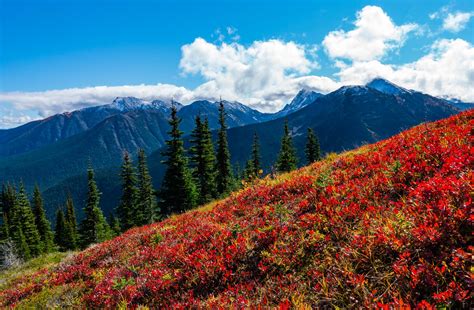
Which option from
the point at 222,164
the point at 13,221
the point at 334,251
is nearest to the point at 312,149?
the point at 222,164

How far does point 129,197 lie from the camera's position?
2030 inches

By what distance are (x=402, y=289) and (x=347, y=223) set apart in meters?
1.99

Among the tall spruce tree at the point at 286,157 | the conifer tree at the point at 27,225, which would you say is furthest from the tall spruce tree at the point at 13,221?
the tall spruce tree at the point at 286,157

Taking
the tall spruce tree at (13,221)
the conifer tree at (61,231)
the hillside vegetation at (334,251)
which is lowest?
the conifer tree at (61,231)

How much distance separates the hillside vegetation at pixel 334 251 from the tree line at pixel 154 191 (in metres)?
31.6

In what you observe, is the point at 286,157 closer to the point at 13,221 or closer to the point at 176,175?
the point at 176,175

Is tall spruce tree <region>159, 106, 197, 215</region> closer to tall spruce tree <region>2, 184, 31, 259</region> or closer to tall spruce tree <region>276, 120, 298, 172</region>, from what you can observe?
tall spruce tree <region>276, 120, 298, 172</region>

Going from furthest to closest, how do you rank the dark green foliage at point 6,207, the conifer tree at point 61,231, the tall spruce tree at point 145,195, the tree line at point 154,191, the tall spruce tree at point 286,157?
the conifer tree at point 61,231 → the tall spruce tree at point 286,157 → the dark green foliage at point 6,207 → the tall spruce tree at point 145,195 → the tree line at point 154,191

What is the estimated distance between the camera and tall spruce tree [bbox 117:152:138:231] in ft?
165

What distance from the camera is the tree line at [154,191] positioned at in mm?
41375

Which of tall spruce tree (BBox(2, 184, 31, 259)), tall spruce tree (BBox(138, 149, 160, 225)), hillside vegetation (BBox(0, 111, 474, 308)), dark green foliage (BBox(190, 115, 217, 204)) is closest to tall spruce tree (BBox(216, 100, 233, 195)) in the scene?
dark green foliage (BBox(190, 115, 217, 204))

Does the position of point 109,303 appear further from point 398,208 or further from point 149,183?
point 149,183

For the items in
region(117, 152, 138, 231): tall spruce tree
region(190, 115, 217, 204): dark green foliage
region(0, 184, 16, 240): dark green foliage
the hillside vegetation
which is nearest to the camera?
the hillside vegetation

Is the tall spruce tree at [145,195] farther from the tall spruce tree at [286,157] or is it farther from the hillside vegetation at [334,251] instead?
the hillside vegetation at [334,251]
